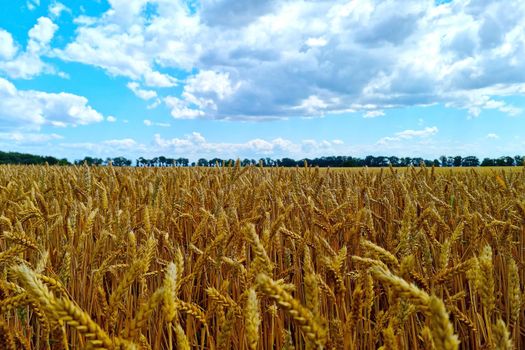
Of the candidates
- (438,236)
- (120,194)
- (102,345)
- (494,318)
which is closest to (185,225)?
(120,194)

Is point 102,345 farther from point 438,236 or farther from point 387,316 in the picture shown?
point 438,236

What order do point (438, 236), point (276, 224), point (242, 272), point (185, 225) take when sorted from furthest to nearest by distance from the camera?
point (185, 225)
point (438, 236)
point (276, 224)
point (242, 272)

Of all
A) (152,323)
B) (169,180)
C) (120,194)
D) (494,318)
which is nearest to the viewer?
(152,323)

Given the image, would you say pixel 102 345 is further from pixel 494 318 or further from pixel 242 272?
pixel 494 318

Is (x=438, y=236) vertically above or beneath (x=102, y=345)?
beneath

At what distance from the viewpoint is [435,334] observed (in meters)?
0.57

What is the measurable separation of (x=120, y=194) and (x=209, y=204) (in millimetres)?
830

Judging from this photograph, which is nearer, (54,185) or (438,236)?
(438,236)

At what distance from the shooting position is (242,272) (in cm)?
143

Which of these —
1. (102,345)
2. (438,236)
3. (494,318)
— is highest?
(102,345)

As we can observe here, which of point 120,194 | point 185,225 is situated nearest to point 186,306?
point 185,225

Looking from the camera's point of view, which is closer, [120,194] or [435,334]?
[435,334]

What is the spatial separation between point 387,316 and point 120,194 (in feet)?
9.15

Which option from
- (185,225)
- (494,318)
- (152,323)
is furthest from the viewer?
(185,225)
